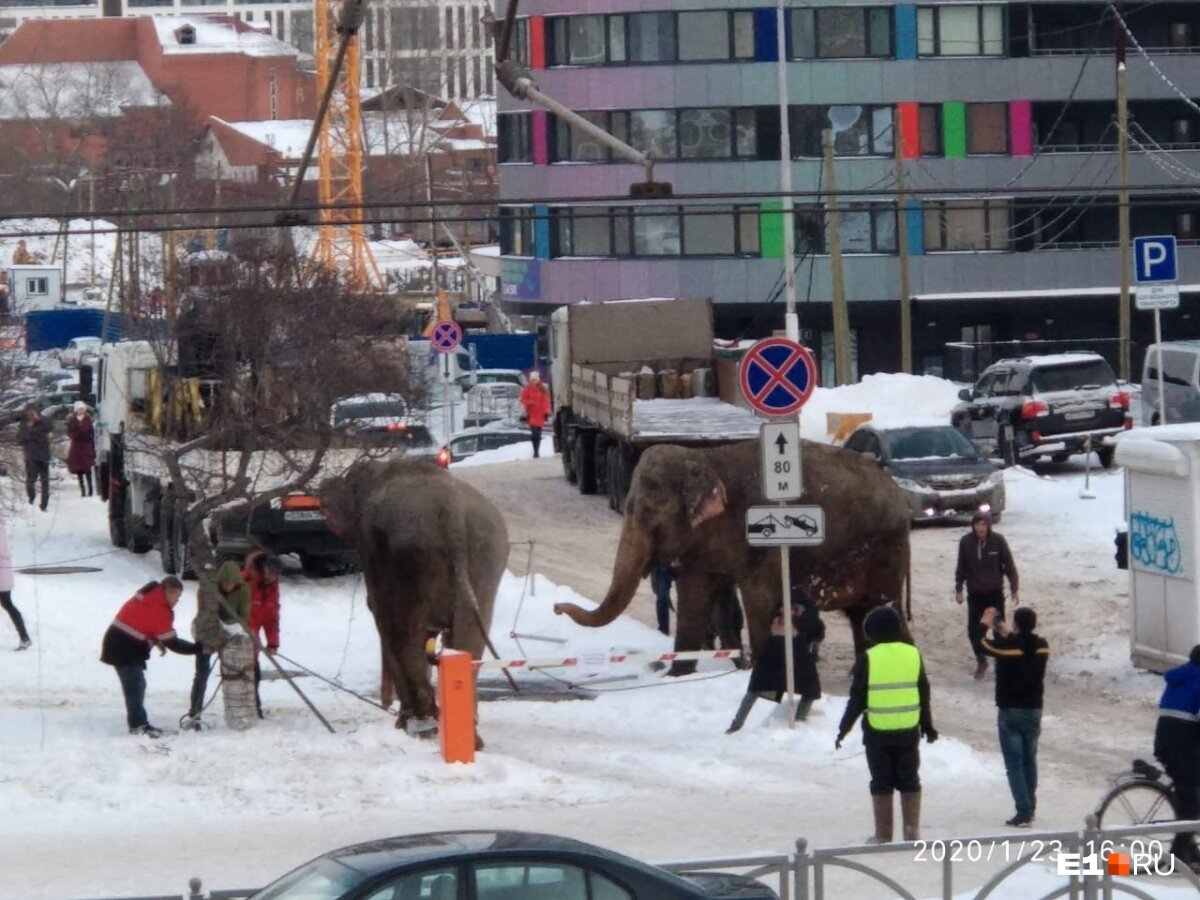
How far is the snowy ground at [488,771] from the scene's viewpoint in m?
12.8

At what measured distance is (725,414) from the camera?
94.8ft

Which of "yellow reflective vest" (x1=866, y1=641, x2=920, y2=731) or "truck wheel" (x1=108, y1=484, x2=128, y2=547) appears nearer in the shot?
"yellow reflective vest" (x1=866, y1=641, x2=920, y2=731)

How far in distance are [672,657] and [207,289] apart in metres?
8.24

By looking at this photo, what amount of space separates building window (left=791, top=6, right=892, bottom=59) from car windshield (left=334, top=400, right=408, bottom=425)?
37334 mm

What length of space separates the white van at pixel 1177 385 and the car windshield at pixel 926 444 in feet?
14.8

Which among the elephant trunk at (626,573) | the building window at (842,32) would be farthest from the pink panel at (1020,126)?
the elephant trunk at (626,573)

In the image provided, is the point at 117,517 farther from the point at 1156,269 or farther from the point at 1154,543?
the point at 1154,543

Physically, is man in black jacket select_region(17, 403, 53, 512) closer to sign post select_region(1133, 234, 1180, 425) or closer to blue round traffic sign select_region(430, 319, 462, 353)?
blue round traffic sign select_region(430, 319, 462, 353)

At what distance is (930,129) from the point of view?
58.8m

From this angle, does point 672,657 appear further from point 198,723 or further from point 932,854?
point 932,854

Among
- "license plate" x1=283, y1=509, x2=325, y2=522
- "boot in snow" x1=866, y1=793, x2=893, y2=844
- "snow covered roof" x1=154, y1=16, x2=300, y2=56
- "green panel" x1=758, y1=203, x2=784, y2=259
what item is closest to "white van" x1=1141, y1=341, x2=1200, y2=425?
"license plate" x1=283, y1=509, x2=325, y2=522

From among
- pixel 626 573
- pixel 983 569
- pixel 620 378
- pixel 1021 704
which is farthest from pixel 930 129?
pixel 1021 704

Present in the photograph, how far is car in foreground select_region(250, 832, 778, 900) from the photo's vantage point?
784 cm

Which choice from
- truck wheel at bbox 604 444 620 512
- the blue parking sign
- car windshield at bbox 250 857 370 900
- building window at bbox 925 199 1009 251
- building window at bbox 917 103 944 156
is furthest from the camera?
building window at bbox 925 199 1009 251
